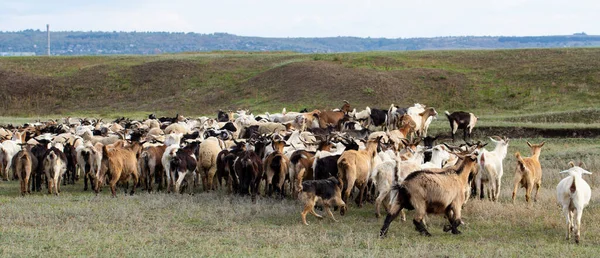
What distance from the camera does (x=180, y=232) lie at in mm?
12367

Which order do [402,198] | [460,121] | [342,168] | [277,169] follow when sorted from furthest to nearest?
[460,121], [277,169], [342,168], [402,198]

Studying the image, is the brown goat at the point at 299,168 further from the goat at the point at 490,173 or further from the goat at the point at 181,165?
the goat at the point at 490,173

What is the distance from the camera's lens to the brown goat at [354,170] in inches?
580

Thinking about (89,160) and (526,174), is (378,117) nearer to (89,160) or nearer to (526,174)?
(89,160)

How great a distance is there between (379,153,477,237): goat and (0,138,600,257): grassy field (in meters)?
0.29

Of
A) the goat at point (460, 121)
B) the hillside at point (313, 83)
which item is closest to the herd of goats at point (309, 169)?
the goat at point (460, 121)

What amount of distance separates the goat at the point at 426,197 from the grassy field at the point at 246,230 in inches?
11.3

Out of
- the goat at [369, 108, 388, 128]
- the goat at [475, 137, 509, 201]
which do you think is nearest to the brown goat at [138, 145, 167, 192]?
the goat at [475, 137, 509, 201]

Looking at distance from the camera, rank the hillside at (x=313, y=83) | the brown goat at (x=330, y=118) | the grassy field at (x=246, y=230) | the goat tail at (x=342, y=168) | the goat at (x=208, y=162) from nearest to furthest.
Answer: the grassy field at (x=246, y=230)
the goat tail at (x=342, y=168)
the goat at (x=208, y=162)
the brown goat at (x=330, y=118)
the hillside at (x=313, y=83)

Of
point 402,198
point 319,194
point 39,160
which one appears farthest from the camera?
point 39,160

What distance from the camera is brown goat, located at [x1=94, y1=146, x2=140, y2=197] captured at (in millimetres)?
17062

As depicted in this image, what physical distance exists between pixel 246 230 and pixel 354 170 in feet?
10.4

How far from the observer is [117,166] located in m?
17.2

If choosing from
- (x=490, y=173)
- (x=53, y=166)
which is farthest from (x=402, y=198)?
(x=53, y=166)
